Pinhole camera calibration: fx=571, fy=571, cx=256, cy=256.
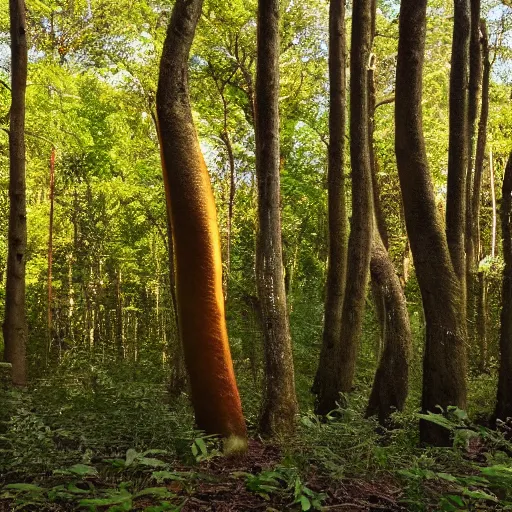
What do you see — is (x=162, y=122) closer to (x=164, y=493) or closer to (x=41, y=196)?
(x=164, y=493)

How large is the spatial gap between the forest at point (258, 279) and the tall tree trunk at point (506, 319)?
0.11ft

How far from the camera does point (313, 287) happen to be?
18281 mm

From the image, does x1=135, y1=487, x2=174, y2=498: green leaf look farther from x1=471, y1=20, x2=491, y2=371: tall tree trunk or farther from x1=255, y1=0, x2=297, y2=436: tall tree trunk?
x1=471, y1=20, x2=491, y2=371: tall tree trunk

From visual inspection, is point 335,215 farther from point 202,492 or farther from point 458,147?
point 202,492

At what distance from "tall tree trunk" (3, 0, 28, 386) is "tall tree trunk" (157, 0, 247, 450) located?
4167 millimetres

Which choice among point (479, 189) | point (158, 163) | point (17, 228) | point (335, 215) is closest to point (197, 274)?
point (17, 228)

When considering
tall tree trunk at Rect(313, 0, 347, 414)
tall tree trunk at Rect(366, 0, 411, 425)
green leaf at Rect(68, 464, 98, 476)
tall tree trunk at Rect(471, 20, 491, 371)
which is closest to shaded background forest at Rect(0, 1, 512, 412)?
tall tree trunk at Rect(471, 20, 491, 371)

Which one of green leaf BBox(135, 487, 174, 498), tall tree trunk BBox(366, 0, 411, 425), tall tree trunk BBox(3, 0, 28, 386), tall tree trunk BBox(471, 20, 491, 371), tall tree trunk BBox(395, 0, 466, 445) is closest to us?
green leaf BBox(135, 487, 174, 498)

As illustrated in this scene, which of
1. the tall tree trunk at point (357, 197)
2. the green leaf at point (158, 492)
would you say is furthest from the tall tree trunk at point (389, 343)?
the green leaf at point (158, 492)

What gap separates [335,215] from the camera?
981 cm

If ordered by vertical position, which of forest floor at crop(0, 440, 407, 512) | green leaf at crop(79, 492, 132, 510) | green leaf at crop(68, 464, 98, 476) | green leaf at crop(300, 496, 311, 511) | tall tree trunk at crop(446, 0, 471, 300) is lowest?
forest floor at crop(0, 440, 407, 512)

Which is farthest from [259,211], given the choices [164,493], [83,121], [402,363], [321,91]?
[83,121]

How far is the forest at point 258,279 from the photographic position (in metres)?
4.38

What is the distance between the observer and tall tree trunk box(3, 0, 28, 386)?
8.62 m
